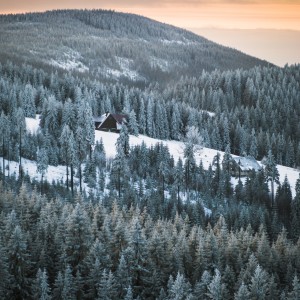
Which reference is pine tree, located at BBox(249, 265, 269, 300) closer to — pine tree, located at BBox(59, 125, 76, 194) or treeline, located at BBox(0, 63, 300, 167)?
pine tree, located at BBox(59, 125, 76, 194)

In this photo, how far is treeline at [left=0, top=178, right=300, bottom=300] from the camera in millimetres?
44438

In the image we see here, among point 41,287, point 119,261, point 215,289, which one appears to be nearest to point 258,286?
point 215,289

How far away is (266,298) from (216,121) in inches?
4341

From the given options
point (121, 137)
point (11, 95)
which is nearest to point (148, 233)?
point (121, 137)

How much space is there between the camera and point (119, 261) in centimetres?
4981

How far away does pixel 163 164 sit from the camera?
8912 cm

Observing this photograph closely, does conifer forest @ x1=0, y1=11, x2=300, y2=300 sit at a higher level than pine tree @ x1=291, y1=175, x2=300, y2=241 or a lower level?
higher

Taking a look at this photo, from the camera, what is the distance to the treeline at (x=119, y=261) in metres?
44.4

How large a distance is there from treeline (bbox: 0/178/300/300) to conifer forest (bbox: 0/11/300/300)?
12 cm

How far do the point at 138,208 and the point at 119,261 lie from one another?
13.5m

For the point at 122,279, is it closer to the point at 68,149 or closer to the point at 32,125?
the point at 68,149

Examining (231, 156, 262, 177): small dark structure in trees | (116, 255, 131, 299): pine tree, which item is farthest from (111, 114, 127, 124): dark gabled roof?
(116, 255, 131, 299): pine tree

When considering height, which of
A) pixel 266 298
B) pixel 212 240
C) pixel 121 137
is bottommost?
pixel 266 298

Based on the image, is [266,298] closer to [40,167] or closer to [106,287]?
[106,287]
